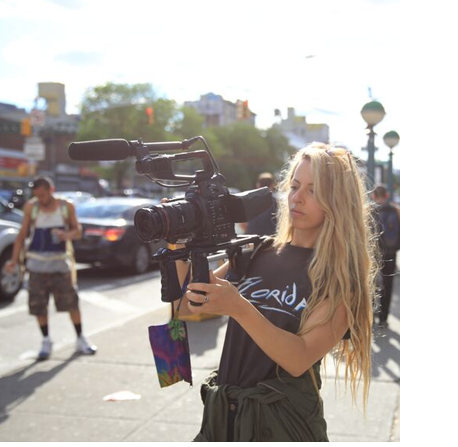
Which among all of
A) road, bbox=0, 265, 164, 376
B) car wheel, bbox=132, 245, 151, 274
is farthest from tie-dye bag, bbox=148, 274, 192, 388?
car wheel, bbox=132, 245, 151, 274

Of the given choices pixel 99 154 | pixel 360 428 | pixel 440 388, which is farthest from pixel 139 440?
pixel 99 154

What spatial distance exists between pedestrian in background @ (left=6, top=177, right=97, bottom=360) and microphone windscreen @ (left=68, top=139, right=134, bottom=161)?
170 inches

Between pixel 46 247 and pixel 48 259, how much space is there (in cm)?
11

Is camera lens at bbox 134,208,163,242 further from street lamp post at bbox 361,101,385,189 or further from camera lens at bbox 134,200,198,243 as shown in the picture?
street lamp post at bbox 361,101,385,189

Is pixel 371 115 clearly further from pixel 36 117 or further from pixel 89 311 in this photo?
pixel 36 117

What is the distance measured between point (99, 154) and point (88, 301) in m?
7.44

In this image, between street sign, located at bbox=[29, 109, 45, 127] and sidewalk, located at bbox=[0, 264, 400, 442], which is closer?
sidewalk, located at bbox=[0, 264, 400, 442]

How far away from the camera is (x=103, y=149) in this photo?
6.18ft

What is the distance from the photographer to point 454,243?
280cm

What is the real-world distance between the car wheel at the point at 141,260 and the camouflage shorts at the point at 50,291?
200 inches

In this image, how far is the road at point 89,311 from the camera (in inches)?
251

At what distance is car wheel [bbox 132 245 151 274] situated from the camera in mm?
11273

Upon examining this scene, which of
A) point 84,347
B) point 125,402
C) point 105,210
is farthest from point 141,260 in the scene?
point 125,402

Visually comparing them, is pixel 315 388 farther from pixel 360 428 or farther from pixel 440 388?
pixel 360 428
